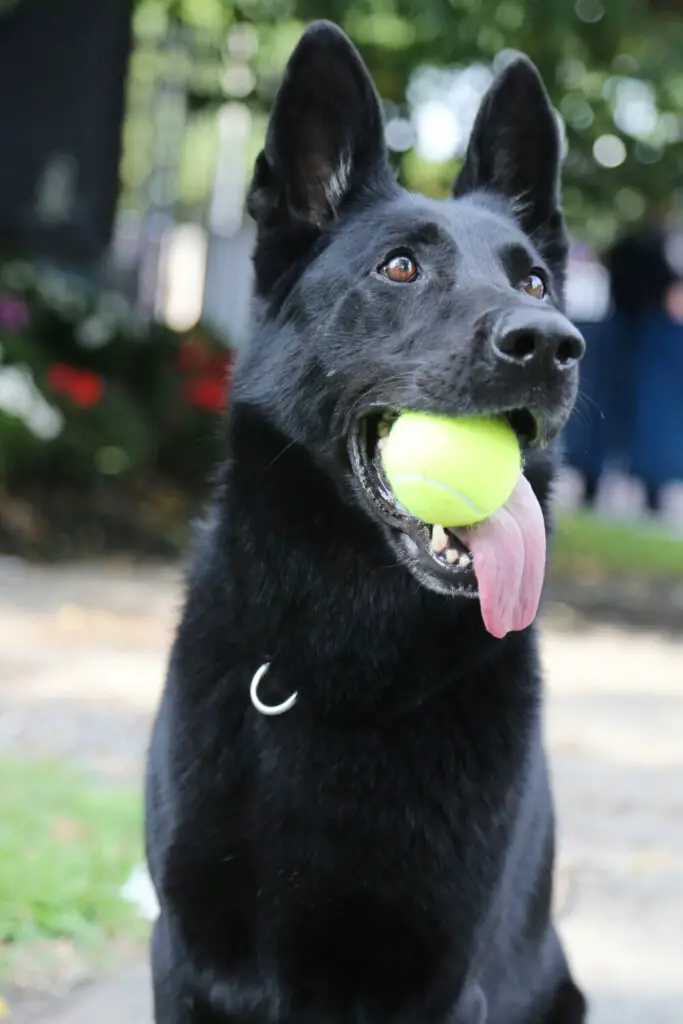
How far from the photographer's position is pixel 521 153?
2.46 meters

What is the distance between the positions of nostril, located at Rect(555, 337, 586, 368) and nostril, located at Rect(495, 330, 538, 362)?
40 mm

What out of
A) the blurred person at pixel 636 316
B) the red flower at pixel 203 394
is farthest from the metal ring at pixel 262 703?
the blurred person at pixel 636 316

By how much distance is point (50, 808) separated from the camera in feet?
11.3

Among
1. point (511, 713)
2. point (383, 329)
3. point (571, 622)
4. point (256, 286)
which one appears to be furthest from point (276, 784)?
point (571, 622)

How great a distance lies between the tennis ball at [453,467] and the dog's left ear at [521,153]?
68cm

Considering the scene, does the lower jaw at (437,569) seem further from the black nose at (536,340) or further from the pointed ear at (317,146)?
the pointed ear at (317,146)

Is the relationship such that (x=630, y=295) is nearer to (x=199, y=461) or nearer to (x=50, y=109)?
(x=199, y=461)

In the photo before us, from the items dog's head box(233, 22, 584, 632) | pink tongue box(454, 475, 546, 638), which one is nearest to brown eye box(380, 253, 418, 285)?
dog's head box(233, 22, 584, 632)

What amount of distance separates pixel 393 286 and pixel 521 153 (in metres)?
0.51

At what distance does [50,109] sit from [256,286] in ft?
19.5

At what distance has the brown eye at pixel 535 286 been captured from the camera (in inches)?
87.4

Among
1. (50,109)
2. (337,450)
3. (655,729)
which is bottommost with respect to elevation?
(655,729)

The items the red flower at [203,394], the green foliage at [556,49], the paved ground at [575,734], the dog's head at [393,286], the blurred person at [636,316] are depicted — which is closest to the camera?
the dog's head at [393,286]

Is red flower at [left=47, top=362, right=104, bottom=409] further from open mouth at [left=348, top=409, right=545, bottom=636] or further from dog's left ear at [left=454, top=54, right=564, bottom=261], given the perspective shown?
open mouth at [left=348, top=409, right=545, bottom=636]
